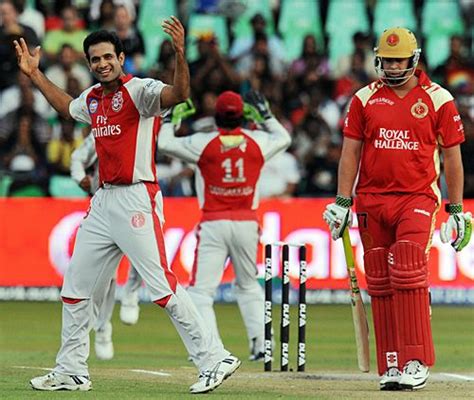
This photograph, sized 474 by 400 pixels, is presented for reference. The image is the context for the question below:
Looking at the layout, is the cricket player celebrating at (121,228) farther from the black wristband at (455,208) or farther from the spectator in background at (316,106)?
the spectator in background at (316,106)

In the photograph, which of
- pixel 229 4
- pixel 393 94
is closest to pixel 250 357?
pixel 393 94

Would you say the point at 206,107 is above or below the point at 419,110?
above

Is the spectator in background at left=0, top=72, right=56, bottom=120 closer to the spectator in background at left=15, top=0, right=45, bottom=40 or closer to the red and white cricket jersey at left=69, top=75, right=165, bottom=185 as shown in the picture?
the spectator in background at left=15, top=0, right=45, bottom=40

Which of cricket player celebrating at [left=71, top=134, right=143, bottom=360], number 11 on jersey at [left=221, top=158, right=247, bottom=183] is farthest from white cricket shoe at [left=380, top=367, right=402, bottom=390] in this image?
cricket player celebrating at [left=71, top=134, right=143, bottom=360]

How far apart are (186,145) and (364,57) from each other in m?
10.0

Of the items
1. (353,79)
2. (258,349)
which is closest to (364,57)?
(353,79)

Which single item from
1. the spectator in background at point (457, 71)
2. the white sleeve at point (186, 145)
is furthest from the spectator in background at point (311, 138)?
the white sleeve at point (186, 145)

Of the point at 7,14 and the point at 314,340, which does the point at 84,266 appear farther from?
the point at 7,14

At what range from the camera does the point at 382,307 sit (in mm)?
9945

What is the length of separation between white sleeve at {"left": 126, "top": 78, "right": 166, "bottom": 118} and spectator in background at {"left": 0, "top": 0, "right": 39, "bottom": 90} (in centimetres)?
1309

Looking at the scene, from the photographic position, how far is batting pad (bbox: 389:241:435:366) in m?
9.59

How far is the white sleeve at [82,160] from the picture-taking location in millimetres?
13106

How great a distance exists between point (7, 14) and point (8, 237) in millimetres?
4811

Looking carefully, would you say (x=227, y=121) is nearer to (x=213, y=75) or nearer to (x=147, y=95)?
(x=147, y=95)
